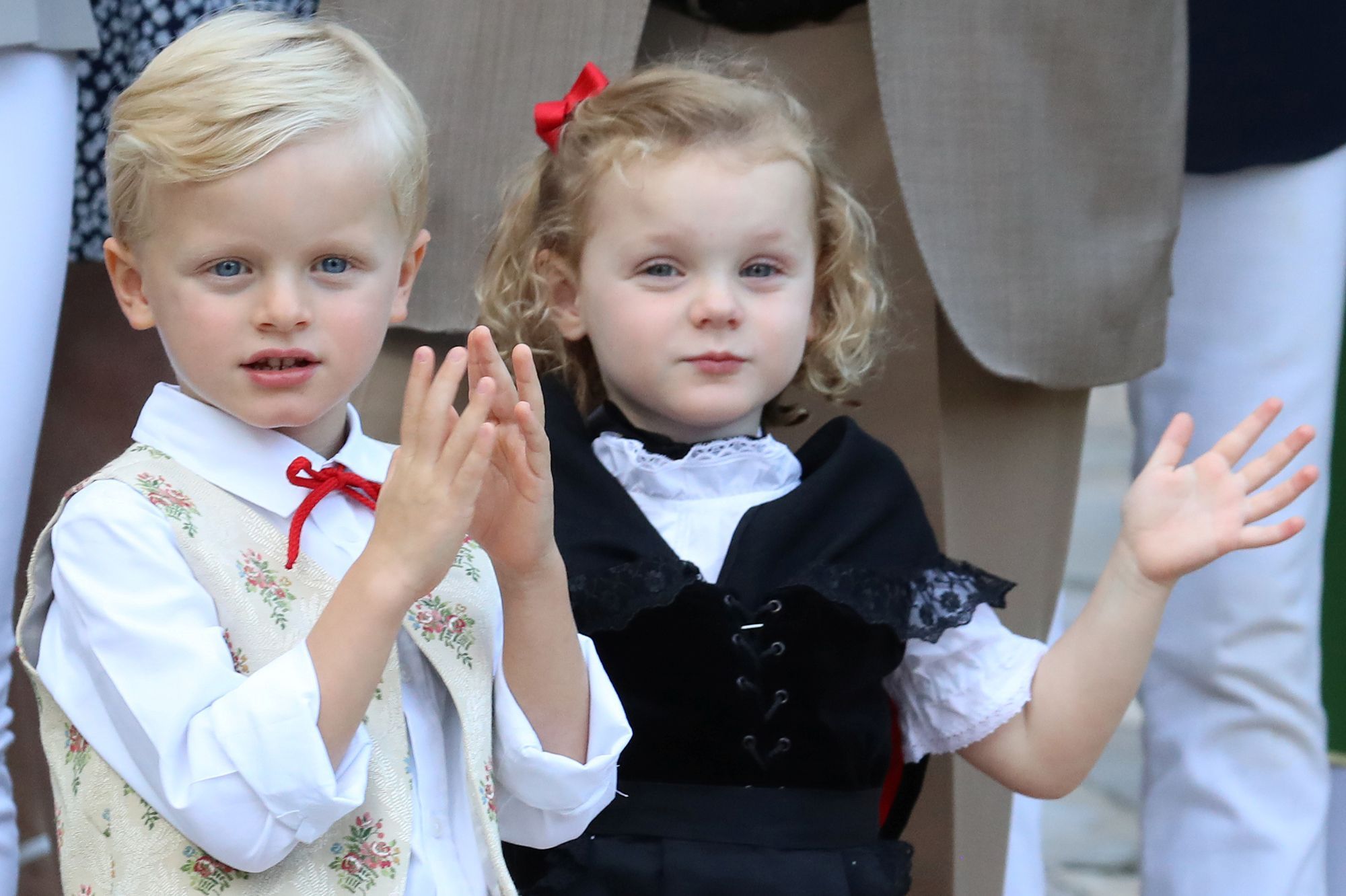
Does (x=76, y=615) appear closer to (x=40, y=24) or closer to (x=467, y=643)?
(x=467, y=643)

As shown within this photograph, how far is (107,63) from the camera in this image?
1.88 m

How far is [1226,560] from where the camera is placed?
2.03 metres

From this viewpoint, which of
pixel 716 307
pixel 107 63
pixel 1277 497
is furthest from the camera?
pixel 107 63

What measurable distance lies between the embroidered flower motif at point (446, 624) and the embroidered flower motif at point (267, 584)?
0.38ft

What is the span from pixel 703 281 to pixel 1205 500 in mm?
523

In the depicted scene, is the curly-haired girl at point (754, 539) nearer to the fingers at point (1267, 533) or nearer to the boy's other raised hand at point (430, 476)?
the fingers at point (1267, 533)

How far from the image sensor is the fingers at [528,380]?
4.09ft

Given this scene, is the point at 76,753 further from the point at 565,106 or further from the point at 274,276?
the point at 565,106

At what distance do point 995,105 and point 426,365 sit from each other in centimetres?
86

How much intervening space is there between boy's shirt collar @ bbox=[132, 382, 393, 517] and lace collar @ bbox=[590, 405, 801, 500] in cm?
44

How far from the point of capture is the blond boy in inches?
46.1

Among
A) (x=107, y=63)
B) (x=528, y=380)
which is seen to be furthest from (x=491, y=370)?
(x=107, y=63)

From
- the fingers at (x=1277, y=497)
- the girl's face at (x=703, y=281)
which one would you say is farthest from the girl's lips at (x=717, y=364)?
the fingers at (x=1277, y=497)

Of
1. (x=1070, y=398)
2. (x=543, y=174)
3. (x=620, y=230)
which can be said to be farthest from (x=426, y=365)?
(x=1070, y=398)
